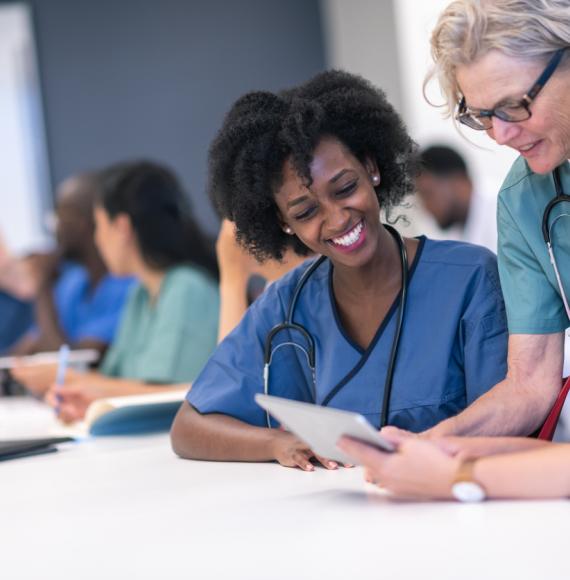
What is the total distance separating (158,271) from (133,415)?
3.10 ft

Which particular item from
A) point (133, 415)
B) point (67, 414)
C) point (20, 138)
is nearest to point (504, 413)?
point (133, 415)

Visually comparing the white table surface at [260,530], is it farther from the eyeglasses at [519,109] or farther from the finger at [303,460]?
the eyeglasses at [519,109]

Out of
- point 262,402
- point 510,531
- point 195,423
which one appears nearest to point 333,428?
point 262,402

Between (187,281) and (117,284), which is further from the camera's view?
(117,284)

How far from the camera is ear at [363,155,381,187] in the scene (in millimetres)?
1891

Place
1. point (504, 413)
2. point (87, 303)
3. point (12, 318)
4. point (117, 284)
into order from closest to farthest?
1. point (504, 413)
2. point (117, 284)
3. point (87, 303)
4. point (12, 318)

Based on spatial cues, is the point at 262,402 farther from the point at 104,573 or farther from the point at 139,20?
the point at 139,20

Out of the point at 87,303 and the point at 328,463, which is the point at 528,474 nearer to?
the point at 328,463

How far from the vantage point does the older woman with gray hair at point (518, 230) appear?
50.2 inches

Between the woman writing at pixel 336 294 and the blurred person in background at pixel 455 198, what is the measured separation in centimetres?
266

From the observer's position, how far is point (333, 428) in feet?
4.23

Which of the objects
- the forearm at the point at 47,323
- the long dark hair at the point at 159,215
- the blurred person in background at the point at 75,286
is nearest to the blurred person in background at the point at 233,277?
the long dark hair at the point at 159,215

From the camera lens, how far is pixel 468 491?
126 cm

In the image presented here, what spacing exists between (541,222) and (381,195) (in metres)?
0.43
